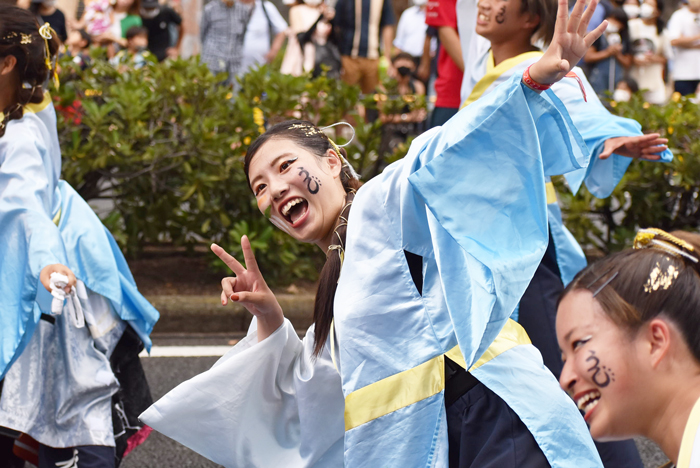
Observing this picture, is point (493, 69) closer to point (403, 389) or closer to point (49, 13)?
point (403, 389)

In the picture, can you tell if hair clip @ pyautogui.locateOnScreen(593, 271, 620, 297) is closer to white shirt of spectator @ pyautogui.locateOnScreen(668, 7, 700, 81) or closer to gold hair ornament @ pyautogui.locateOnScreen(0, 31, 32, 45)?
gold hair ornament @ pyautogui.locateOnScreen(0, 31, 32, 45)

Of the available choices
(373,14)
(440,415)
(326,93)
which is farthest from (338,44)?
(440,415)

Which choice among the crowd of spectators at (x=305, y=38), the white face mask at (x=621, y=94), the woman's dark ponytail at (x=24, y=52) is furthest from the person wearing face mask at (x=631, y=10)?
the woman's dark ponytail at (x=24, y=52)

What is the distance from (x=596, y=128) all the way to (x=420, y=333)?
1386 millimetres

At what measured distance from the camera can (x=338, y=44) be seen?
830cm

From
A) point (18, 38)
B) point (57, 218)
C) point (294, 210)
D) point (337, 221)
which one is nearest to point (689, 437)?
point (337, 221)

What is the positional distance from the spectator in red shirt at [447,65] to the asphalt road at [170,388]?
5.52 feet

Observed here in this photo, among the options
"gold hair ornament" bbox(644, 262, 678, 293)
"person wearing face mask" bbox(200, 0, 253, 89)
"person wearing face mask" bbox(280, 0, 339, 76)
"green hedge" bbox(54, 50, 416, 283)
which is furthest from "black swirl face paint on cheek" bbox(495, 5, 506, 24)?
"person wearing face mask" bbox(200, 0, 253, 89)

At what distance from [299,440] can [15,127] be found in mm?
1401

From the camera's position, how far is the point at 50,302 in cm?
269

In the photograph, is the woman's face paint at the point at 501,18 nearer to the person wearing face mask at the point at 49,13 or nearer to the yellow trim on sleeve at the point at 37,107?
the yellow trim on sleeve at the point at 37,107

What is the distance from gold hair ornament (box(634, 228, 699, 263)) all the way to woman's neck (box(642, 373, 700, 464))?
21 centimetres

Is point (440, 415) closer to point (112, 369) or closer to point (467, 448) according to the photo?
point (467, 448)

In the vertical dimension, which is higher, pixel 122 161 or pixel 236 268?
pixel 236 268
